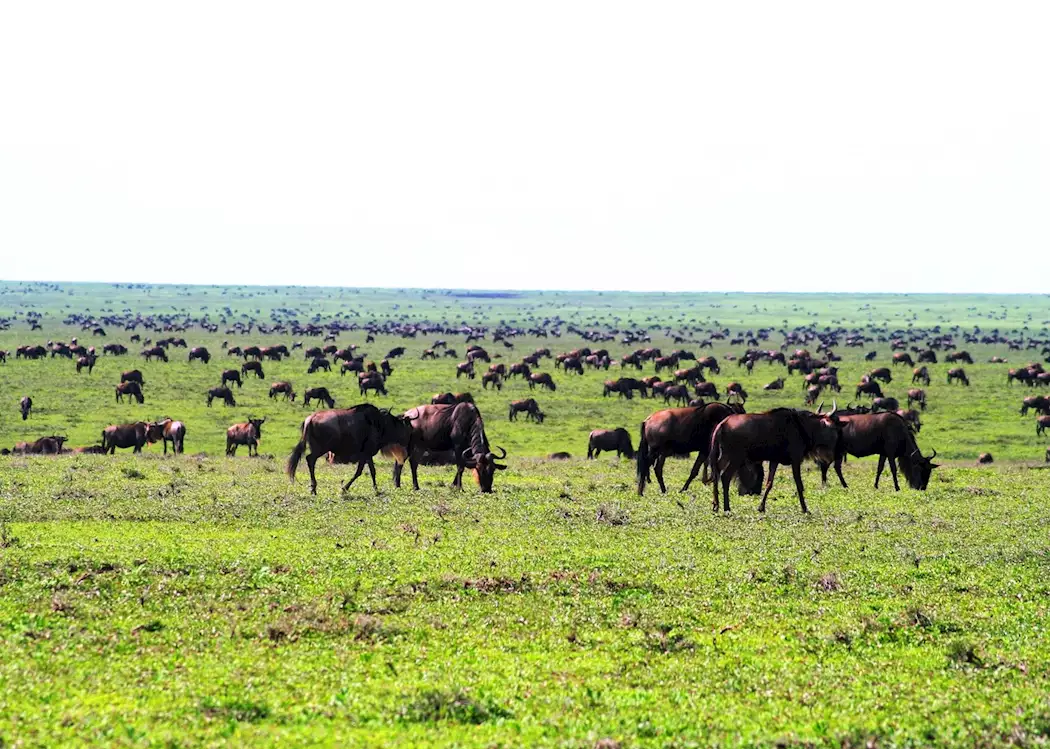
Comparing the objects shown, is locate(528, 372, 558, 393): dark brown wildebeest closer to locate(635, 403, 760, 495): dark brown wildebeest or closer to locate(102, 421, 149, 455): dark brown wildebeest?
locate(102, 421, 149, 455): dark brown wildebeest

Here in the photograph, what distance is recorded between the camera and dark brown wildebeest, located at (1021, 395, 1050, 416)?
205ft

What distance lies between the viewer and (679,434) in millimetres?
27656

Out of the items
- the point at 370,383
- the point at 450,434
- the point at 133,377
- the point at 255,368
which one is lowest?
the point at 370,383

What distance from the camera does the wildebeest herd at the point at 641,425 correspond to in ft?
86.1

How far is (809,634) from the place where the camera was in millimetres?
14258

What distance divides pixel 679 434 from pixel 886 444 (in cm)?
710

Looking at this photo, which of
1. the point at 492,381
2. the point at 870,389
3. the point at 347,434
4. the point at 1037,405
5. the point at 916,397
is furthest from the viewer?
the point at 492,381

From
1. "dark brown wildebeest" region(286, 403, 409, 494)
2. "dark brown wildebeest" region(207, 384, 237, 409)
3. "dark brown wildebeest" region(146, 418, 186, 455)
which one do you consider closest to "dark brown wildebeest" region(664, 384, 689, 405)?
"dark brown wildebeest" region(207, 384, 237, 409)

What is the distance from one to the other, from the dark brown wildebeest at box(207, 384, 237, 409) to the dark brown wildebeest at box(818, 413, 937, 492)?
41554 millimetres

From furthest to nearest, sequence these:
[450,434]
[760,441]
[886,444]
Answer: [886,444] < [450,434] < [760,441]

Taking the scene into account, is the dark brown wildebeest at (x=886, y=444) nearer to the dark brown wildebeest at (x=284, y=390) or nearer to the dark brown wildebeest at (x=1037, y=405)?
the dark brown wildebeest at (x=1037, y=405)

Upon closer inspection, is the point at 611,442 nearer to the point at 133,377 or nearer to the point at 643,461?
the point at 643,461

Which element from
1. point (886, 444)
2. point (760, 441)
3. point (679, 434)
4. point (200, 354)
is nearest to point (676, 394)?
point (886, 444)

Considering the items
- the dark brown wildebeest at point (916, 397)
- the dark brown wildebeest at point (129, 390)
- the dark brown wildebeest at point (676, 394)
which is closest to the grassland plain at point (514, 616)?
the dark brown wildebeest at point (129, 390)
